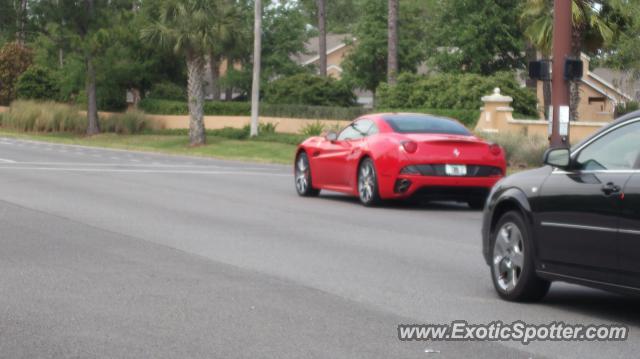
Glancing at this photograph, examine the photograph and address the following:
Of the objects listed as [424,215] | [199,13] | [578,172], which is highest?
[199,13]

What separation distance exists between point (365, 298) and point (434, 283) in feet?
3.63

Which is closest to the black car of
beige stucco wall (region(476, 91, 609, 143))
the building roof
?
beige stucco wall (region(476, 91, 609, 143))

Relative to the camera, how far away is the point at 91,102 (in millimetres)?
62906

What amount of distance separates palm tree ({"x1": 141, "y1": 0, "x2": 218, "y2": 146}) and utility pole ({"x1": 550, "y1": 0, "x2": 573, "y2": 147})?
27.4 metres

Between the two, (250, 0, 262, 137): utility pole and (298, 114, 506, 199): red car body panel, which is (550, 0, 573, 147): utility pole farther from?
(250, 0, 262, 137): utility pole

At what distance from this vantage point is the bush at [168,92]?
67438 millimetres

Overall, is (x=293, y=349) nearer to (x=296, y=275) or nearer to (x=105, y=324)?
(x=105, y=324)

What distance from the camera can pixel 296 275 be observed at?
35.2 feet

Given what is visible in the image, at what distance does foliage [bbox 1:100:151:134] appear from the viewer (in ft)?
212

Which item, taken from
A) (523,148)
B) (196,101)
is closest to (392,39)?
(196,101)

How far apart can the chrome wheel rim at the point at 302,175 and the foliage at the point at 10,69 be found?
59238mm

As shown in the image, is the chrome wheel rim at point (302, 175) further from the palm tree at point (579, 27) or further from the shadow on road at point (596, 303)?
the palm tree at point (579, 27)

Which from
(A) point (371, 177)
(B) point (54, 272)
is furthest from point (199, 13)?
(B) point (54, 272)

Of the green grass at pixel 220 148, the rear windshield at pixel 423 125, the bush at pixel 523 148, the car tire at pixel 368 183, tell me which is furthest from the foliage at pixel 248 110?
the car tire at pixel 368 183
